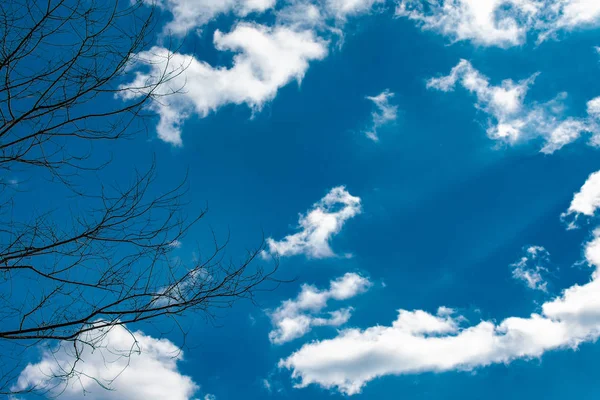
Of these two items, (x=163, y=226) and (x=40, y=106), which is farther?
(x=163, y=226)

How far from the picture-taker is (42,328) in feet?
15.0

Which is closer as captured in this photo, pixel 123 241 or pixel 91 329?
pixel 91 329

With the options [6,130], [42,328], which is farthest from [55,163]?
[42,328]

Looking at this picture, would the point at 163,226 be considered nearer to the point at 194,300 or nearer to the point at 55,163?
the point at 194,300

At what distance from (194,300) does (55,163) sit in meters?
1.91

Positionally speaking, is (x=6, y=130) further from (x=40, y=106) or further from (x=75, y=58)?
(x=75, y=58)

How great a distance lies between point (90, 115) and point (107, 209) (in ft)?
2.95

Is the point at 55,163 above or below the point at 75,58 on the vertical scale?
below

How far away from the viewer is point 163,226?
5160mm

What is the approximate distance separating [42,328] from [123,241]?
105 cm

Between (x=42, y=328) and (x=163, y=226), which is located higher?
(x=163, y=226)

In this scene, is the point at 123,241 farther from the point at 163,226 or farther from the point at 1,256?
the point at 1,256

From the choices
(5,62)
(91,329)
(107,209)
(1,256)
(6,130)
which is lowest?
(91,329)

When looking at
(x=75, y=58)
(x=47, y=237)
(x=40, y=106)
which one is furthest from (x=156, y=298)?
(x=75, y=58)
